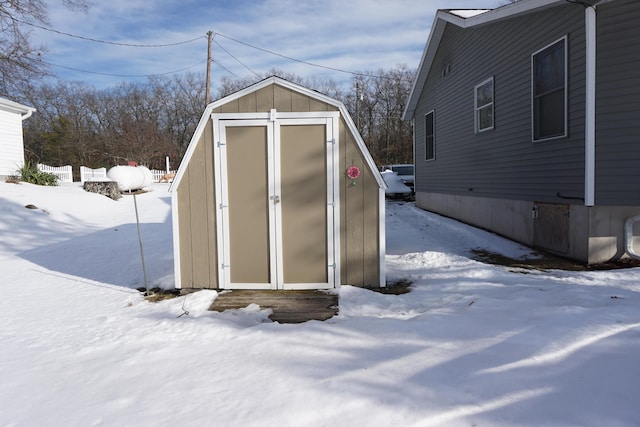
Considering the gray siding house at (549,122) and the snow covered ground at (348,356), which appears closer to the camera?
the snow covered ground at (348,356)

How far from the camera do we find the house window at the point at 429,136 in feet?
43.4

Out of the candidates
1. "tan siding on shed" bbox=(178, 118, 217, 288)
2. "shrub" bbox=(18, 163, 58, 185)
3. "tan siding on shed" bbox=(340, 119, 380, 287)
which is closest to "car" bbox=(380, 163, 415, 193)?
"tan siding on shed" bbox=(340, 119, 380, 287)

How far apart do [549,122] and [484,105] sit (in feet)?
8.43

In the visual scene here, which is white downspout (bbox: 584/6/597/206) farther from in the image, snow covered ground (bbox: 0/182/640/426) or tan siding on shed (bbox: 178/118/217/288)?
tan siding on shed (bbox: 178/118/217/288)

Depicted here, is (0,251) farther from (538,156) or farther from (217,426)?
(538,156)

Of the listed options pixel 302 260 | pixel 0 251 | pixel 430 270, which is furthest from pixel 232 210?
pixel 0 251

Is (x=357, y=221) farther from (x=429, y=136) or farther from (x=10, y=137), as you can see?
(x=10, y=137)

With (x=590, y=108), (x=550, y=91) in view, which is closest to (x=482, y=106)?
(x=550, y=91)

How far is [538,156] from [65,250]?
30.9 feet

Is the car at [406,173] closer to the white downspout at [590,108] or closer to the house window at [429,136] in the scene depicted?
the house window at [429,136]

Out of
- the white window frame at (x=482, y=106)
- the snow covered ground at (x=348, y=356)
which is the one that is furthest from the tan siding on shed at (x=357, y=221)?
the white window frame at (x=482, y=106)

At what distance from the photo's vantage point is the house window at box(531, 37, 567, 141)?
6.66 meters

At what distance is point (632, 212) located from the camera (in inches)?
241

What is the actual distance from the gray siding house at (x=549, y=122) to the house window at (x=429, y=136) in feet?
5.88
